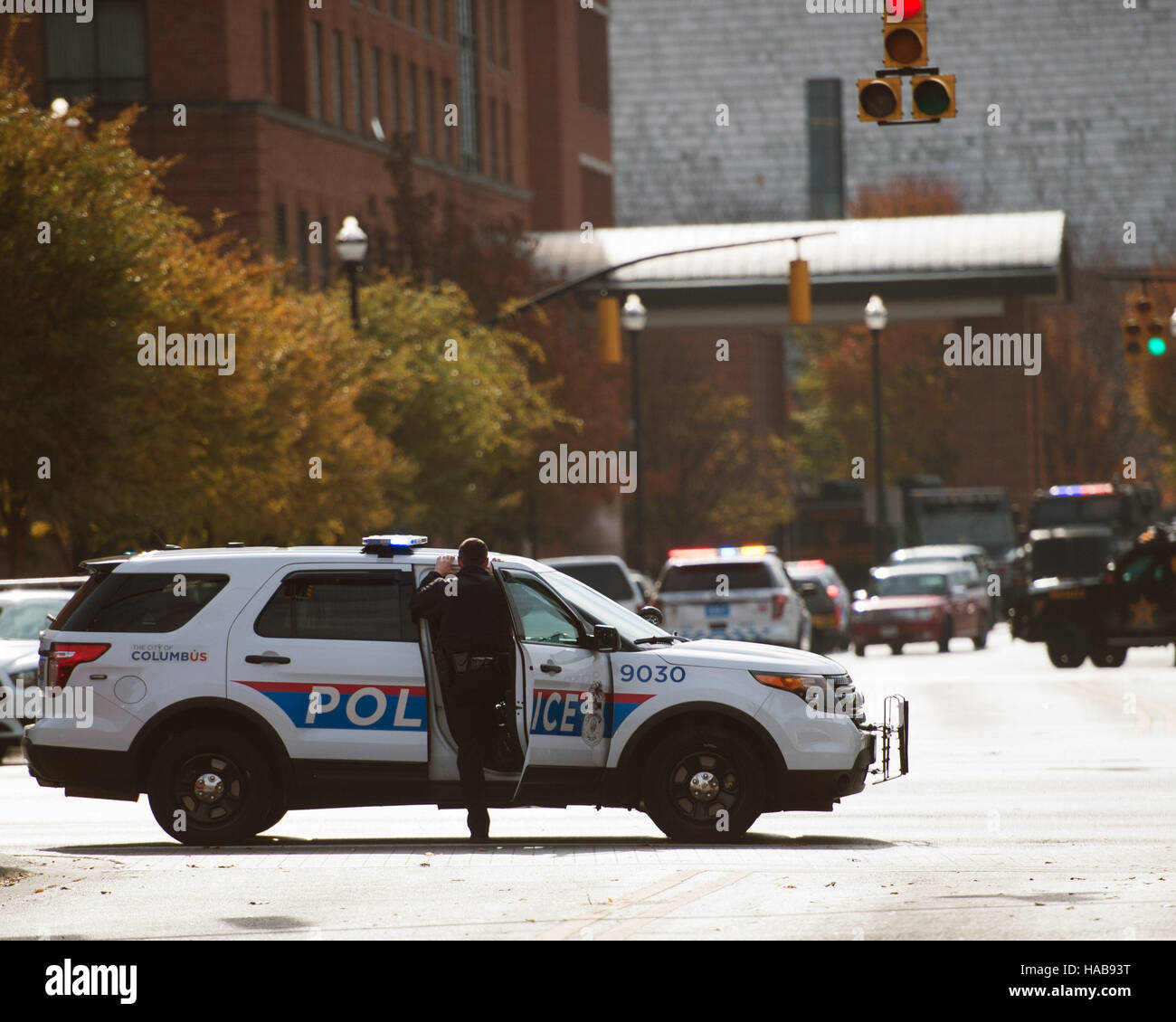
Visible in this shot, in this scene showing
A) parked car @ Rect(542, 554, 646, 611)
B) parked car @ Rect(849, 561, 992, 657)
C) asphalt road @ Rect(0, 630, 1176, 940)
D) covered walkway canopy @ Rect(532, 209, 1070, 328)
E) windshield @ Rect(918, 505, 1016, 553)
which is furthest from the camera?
covered walkway canopy @ Rect(532, 209, 1070, 328)

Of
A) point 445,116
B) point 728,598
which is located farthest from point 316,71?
point 728,598

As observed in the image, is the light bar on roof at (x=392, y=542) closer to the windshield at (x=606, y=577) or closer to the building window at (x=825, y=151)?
the windshield at (x=606, y=577)

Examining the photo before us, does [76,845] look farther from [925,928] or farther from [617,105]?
[617,105]

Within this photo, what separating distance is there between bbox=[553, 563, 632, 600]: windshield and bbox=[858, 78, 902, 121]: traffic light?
55.1ft

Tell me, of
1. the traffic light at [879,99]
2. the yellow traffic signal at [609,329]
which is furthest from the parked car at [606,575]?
the traffic light at [879,99]

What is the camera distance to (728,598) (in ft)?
109

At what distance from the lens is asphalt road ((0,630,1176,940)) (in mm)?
10102

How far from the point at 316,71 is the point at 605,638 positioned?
4634 centimetres

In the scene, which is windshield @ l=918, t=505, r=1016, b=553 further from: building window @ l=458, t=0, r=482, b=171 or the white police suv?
the white police suv

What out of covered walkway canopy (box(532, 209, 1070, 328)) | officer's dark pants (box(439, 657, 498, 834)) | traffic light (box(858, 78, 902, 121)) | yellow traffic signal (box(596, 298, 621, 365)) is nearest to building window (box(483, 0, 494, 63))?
covered walkway canopy (box(532, 209, 1070, 328))

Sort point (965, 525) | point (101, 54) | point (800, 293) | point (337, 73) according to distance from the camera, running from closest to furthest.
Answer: point (800, 293) < point (101, 54) < point (337, 73) < point (965, 525)

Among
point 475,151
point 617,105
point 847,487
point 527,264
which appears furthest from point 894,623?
point 617,105

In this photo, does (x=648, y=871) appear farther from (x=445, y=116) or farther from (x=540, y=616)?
(x=445, y=116)
